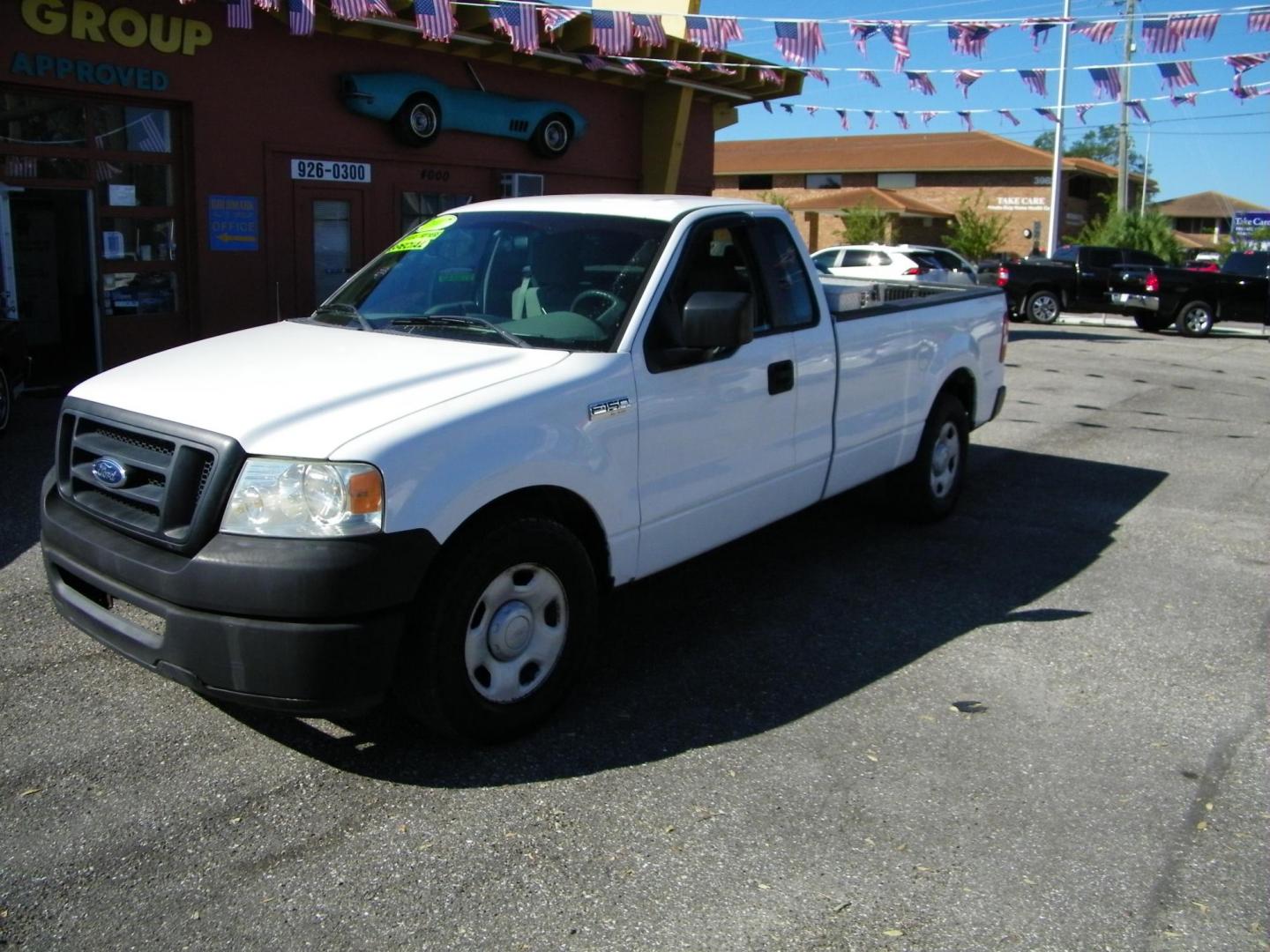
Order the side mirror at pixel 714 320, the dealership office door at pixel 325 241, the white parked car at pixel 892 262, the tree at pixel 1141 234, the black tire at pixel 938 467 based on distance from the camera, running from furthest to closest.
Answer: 1. the tree at pixel 1141 234
2. the white parked car at pixel 892 262
3. the dealership office door at pixel 325 241
4. the black tire at pixel 938 467
5. the side mirror at pixel 714 320

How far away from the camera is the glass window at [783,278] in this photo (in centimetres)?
541

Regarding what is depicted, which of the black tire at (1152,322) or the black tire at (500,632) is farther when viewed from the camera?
the black tire at (1152,322)

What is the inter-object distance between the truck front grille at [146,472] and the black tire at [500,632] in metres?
0.72

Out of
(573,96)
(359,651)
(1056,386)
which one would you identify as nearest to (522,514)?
(359,651)

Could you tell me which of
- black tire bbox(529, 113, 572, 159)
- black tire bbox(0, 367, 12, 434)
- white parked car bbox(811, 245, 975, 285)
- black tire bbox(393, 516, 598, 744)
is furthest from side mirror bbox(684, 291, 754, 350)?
white parked car bbox(811, 245, 975, 285)

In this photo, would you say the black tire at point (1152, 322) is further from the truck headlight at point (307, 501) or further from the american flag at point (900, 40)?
the truck headlight at point (307, 501)

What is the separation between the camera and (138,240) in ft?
40.7

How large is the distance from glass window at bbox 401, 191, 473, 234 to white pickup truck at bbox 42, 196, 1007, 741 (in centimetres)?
1005

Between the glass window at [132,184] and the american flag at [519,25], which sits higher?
the american flag at [519,25]

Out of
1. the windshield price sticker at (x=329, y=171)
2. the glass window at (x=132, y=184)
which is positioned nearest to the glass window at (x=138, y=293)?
the glass window at (x=132, y=184)

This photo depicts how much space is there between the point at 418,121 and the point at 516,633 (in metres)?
12.0

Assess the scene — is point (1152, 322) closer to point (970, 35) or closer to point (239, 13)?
point (970, 35)

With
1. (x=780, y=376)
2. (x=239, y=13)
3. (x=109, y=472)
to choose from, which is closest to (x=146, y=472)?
(x=109, y=472)

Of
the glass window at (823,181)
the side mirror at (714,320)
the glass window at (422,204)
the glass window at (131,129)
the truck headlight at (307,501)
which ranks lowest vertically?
the truck headlight at (307,501)
